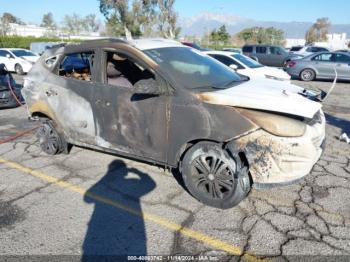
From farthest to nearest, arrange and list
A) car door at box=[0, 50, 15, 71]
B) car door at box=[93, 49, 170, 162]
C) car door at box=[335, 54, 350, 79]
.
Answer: car door at box=[0, 50, 15, 71] < car door at box=[335, 54, 350, 79] < car door at box=[93, 49, 170, 162]

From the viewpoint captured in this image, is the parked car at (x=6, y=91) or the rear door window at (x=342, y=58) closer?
the parked car at (x=6, y=91)

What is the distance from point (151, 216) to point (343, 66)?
1406 centimetres

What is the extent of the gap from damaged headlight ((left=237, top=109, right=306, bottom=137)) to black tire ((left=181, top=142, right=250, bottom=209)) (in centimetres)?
45

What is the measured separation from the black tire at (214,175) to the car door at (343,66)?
43.4 feet

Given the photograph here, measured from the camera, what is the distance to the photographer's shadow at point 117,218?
2.81 meters

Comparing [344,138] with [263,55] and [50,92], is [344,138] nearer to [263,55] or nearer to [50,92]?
[50,92]

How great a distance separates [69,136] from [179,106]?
207cm

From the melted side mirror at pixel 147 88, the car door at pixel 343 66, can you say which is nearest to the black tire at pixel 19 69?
the melted side mirror at pixel 147 88

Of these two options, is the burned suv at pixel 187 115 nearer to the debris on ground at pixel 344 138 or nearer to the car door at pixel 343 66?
the debris on ground at pixel 344 138

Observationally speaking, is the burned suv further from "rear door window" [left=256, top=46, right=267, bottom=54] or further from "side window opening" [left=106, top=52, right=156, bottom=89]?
"rear door window" [left=256, top=46, right=267, bottom=54]

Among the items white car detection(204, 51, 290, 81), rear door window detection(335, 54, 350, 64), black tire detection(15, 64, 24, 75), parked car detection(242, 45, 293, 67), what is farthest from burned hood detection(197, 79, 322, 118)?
parked car detection(242, 45, 293, 67)

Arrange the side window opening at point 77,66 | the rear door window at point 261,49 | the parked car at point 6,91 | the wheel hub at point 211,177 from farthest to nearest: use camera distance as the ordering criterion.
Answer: the rear door window at point 261,49
the parked car at point 6,91
the side window opening at point 77,66
the wheel hub at point 211,177

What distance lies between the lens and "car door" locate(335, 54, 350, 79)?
46.2 feet

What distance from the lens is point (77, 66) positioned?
16.4ft
